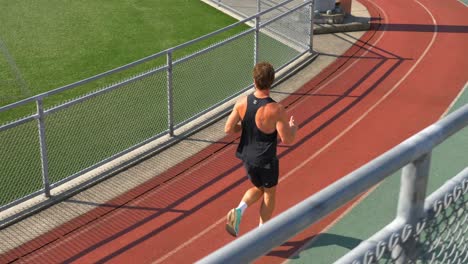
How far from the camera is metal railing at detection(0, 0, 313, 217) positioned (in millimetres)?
9273

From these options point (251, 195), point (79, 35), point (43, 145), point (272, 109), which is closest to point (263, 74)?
point (272, 109)

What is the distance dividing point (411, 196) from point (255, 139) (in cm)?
462

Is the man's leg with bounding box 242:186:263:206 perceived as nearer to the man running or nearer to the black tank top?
the man running

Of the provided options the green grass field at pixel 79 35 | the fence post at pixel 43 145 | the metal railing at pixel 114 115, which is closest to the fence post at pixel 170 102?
the metal railing at pixel 114 115

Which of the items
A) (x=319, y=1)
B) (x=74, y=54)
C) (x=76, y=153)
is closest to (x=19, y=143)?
(x=76, y=153)

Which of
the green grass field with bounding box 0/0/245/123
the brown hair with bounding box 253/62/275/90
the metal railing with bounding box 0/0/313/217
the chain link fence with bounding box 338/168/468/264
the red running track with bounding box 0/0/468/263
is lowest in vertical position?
the green grass field with bounding box 0/0/245/123

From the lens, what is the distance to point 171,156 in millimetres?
10664

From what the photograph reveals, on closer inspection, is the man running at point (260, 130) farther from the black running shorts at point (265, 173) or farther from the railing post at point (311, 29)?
the railing post at point (311, 29)

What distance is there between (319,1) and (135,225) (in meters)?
9.53

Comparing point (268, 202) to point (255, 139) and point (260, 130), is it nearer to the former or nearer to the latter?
point (255, 139)

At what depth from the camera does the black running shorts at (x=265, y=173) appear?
7270 mm

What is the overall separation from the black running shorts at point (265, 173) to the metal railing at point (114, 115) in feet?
9.06

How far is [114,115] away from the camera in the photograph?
1068 cm

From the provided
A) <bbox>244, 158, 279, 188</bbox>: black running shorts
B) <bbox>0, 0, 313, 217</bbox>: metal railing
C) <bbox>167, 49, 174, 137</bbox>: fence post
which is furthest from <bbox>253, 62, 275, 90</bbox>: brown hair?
<bbox>167, 49, 174, 137</bbox>: fence post
